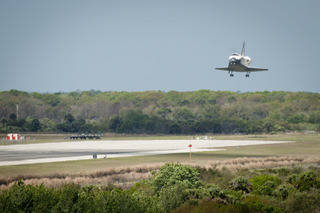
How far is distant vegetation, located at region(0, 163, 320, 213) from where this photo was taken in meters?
19.2

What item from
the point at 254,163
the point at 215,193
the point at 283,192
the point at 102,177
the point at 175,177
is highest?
the point at 175,177

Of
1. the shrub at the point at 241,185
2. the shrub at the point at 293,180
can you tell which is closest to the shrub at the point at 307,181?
the shrub at the point at 293,180

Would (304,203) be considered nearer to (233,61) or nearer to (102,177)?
(102,177)

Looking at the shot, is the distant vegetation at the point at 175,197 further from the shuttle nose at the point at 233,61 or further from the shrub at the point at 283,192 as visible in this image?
the shuttle nose at the point at 233,61

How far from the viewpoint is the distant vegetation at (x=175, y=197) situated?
1917 cm

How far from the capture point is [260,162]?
56.2 meters

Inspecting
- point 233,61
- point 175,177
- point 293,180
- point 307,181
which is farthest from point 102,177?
point 233,61

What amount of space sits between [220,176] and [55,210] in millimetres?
23226

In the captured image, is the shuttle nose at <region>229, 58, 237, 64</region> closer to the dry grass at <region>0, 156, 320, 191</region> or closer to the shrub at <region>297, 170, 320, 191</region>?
the dry grass at <region>0, 156, 320, 191</region>

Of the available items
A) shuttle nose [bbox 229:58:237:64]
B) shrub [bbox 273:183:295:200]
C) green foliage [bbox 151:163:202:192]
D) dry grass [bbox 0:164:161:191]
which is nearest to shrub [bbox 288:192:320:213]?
shrub [bbox 273:183:295:200]

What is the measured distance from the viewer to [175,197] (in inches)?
939

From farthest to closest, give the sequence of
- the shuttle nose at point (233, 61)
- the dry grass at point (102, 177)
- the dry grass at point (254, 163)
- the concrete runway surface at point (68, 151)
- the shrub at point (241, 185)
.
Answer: the shuttle nose at point (233, 61)
the concrete runway surface at point (68, 151)
the dry grass at point (254, 163)
the dry grass at point (102, 177)
the shrub at point (241, 185)

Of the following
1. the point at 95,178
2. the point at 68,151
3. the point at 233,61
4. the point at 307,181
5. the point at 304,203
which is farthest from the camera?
the point at 233,61

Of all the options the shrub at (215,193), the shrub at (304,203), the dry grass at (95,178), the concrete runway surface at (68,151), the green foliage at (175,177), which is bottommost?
the dry grass at (95,178)
